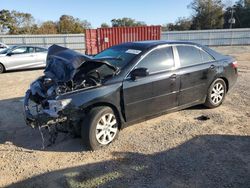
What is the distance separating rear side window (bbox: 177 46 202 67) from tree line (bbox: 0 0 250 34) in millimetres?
42706

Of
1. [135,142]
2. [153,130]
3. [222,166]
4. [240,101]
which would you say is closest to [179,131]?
[153,130]

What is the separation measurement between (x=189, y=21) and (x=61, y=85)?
183 ft

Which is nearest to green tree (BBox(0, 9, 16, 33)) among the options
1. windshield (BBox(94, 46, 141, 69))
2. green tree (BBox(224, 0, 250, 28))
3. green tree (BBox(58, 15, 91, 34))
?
green tree (BBox(58, 15, 91, 34))

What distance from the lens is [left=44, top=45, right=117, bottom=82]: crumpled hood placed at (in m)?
4.61

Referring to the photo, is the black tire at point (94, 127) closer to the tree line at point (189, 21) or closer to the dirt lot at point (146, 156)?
the dirt lot at point (146, 156)

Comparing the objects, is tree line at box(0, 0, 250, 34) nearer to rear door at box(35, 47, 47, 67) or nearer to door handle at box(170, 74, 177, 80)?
rear door at box(35, 47, 47, 67)

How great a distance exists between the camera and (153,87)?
5.21m

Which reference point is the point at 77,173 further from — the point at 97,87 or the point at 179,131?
the point at 179,131

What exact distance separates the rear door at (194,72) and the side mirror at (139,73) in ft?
3.50

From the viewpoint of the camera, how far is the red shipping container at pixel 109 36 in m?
18.7

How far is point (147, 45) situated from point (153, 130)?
162 centimetres

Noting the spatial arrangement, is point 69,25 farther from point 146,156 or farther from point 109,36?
point 146,156

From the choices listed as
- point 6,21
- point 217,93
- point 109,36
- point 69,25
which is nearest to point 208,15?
point 69,25

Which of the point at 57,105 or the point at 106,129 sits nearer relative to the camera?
the point at 57,105
